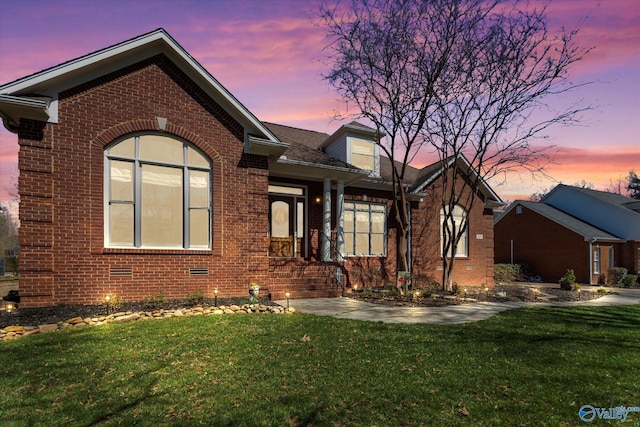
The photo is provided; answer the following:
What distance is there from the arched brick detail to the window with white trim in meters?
6.47

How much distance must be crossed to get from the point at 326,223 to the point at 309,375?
8.94m

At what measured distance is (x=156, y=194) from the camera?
9.60 m

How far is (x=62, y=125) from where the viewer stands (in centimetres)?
853

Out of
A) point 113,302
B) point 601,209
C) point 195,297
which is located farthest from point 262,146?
point 601,209

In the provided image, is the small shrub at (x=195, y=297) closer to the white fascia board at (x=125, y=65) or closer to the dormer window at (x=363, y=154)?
the white fascia board at (x=125, y=65)

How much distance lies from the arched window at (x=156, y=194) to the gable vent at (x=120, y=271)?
0.58 m

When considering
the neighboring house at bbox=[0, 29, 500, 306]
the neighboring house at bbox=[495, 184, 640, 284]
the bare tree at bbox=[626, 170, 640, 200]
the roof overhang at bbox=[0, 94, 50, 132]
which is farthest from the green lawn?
the bare tree at bbox=[626, 170, 640, 200]

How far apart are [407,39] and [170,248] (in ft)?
31.7

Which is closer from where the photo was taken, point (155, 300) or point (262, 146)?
point (155, 300)

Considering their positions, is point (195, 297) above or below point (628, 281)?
above

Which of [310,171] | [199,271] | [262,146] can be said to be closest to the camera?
[199,271]

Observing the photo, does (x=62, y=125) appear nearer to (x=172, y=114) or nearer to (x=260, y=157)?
(x=172, y=114)

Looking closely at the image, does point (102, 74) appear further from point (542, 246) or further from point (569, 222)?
point (569, 222)

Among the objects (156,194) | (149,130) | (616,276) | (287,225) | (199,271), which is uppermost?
(149,130)
